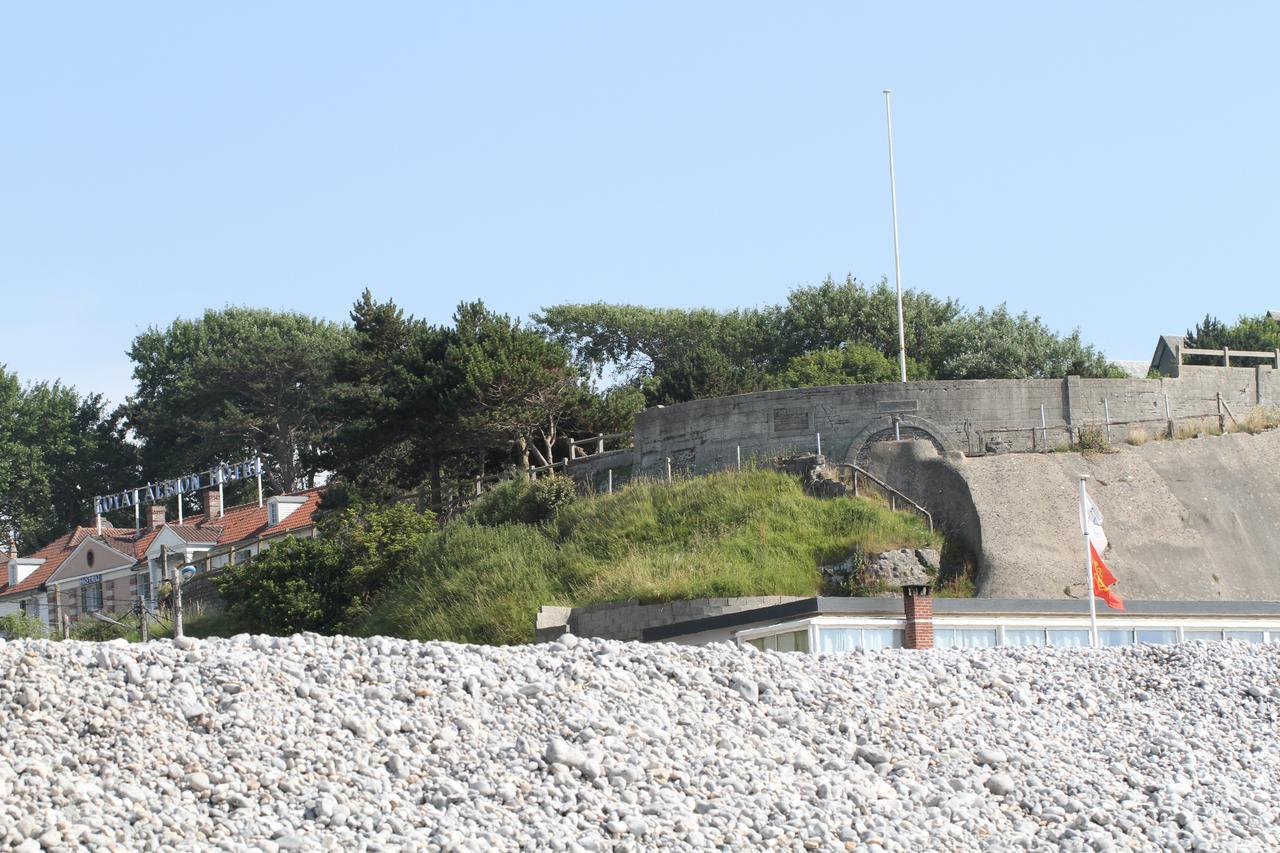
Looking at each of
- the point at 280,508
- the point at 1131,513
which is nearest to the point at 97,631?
the point at 280,508

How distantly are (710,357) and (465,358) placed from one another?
478 inches

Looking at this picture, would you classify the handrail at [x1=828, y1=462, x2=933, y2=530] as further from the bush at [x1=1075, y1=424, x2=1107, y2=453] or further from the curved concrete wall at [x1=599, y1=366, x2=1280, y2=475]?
the bush at [x1=1075, y1=424, x2=1107, y2=453]

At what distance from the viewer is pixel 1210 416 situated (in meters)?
35.3

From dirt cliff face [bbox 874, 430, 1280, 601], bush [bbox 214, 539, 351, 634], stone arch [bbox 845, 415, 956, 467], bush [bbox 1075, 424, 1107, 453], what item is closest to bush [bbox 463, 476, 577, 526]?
bush [bbox 214, 539, 351, 634]

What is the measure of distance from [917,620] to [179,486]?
42.0 meters

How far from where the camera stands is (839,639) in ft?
70.5

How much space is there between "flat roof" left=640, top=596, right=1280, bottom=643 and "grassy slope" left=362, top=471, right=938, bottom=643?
18.7 feet

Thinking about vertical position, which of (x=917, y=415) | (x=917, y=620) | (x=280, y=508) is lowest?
(x=917, y=620)

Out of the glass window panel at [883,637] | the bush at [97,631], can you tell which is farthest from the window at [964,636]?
the bush at [97,631]

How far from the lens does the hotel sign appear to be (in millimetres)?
59716

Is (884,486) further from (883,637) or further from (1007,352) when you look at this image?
(1007,352)

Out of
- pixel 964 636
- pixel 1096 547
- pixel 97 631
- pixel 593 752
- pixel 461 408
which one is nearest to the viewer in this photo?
pixel 593 752

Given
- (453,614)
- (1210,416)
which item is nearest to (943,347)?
(1210,416)

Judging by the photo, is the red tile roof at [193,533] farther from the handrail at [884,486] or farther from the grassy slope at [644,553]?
the handrail at [884,486]
